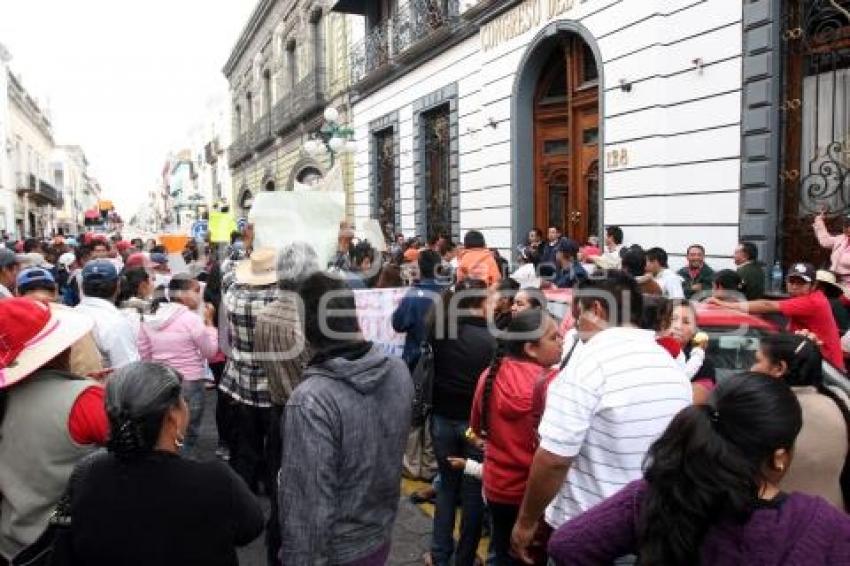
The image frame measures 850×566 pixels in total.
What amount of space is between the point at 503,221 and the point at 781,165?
5.90m

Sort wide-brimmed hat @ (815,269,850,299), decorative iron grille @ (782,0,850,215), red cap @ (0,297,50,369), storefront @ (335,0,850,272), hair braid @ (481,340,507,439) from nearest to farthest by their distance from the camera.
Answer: red cap @ (0,297,50,369) → hair braid @ (481,340,507,439) → wide-brimmed hat @ (815,269,850,299) → decorative iron grille @ (782,0,850,215) → storefront @ (335,0,850,272)

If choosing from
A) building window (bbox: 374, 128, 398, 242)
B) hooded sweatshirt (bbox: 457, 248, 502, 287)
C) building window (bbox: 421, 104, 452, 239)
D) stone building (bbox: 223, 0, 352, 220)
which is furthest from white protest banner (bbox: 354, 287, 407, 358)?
building window (bbox: 374, 128, 398, 242)

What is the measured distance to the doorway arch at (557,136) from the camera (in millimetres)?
12102

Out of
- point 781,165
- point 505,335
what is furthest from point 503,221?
point 505,335

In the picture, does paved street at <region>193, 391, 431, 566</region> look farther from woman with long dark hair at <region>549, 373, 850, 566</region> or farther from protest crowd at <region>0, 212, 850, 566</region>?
woman with long dark hair at <region>549, 373, 850, 566</region>

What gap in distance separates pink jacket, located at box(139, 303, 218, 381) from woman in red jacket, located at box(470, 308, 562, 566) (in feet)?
8.20

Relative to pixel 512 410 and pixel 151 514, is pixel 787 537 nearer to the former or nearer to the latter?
pixel 151 514

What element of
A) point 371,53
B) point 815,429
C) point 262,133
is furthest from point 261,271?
point 262,133

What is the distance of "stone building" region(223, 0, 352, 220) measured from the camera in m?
24.0

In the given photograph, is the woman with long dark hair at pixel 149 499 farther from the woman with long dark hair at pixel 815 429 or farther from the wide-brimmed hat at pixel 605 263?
the wide-brimmed hat at pixel 605 263

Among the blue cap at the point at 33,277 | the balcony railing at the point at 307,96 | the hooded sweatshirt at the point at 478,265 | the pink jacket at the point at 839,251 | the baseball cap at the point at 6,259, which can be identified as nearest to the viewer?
the blue cap at the point at 33,277

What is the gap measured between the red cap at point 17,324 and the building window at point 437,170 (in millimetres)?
13807

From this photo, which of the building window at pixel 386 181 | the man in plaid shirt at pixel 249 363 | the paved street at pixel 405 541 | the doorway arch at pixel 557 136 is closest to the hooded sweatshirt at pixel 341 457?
the paved street at pixel 405 541

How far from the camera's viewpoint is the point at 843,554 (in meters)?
1.61
